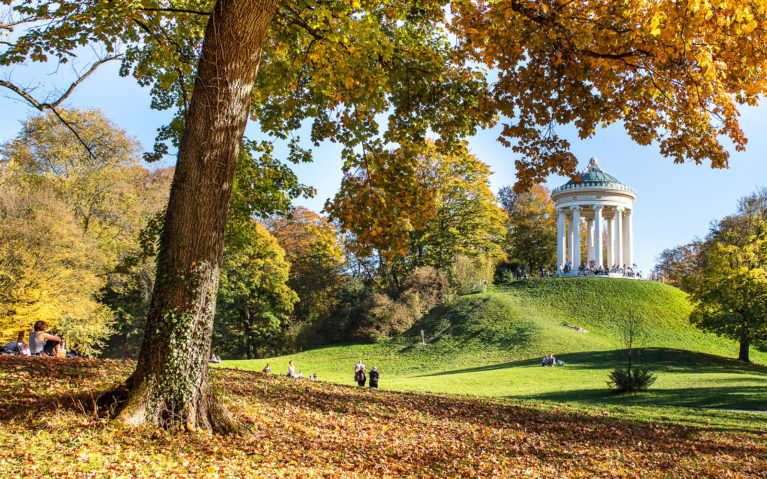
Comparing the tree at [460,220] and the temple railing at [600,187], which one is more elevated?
the temple railing at [600,187]

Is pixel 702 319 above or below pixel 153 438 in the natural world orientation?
above

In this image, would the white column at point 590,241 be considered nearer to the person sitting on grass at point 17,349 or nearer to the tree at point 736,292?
the tree at point 736,292

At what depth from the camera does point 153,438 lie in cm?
548

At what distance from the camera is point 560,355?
27.5 metres

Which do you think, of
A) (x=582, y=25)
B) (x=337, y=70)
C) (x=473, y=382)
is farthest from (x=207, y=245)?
(x=473, y=382)

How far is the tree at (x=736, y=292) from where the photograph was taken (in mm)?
23297

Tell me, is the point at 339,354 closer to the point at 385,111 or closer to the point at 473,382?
the point at 473,382

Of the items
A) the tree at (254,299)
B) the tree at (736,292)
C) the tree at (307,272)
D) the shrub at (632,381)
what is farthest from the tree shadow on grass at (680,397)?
the tree at (307,272)

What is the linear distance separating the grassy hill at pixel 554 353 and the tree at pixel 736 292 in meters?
1.64

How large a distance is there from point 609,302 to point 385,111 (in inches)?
1267

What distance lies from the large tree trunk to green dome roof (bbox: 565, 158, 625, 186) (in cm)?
4425

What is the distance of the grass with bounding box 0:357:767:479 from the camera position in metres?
5.14

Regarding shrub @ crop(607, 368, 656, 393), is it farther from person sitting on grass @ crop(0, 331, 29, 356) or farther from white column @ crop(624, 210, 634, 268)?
white column @ crop(624, 210, 634, 268)

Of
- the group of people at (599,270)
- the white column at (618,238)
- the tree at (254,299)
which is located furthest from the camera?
the white column at (618,238)
